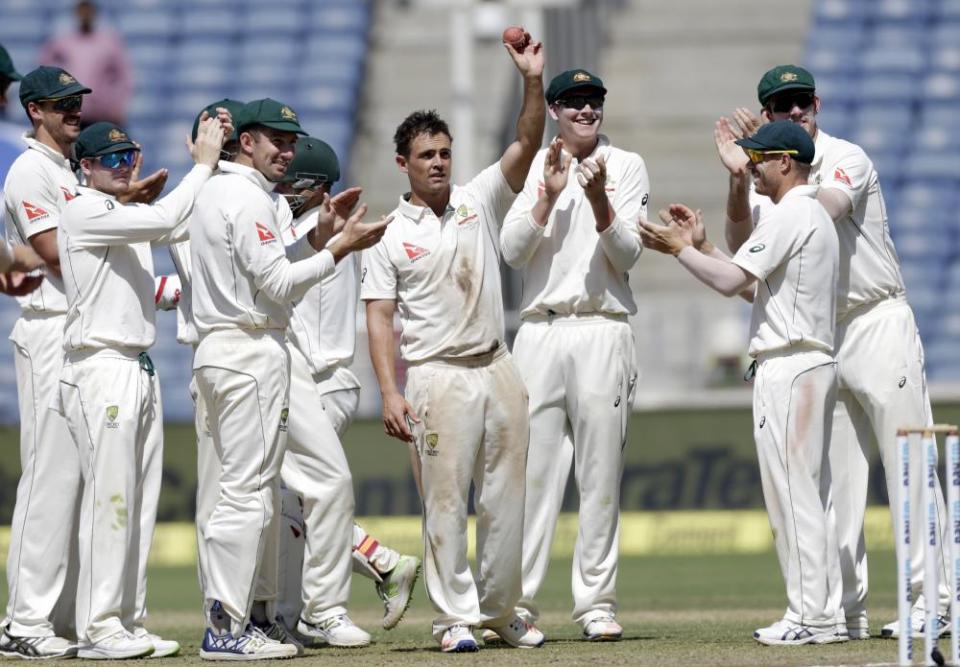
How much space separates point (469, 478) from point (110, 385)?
1468mm

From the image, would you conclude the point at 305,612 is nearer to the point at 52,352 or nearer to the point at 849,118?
the point at 52,352

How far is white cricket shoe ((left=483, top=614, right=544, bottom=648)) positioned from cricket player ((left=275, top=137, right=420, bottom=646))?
66cm

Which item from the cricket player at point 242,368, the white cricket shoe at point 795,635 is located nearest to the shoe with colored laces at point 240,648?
the cricket player at point 242,368

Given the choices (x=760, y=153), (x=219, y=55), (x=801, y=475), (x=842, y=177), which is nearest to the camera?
(x=801, y=475)

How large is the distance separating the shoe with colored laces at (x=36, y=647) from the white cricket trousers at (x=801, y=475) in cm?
285

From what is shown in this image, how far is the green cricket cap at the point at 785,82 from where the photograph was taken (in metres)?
7.23

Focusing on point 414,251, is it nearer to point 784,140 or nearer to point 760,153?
point 760,153

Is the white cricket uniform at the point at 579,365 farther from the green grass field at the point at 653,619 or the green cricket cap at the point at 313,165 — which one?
the green cricket cap at the point at 313,165

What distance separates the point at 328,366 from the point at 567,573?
474 cm

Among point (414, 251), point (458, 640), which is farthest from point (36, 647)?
point (414, 251)

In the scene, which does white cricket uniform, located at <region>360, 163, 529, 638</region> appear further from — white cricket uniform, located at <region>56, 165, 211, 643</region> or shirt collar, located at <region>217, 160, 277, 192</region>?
white cricket uniform, located at <region>56, 165, 211, 643</region>

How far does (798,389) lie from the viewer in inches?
267

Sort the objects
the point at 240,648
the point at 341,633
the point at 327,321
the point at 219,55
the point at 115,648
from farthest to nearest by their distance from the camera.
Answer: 1. the point at 219,55
2. the point at 327,321
3. the point at 341,633
4. the point at 115,648
5. the point at 240,648

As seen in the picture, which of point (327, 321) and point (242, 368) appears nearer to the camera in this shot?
point (242, 368)
